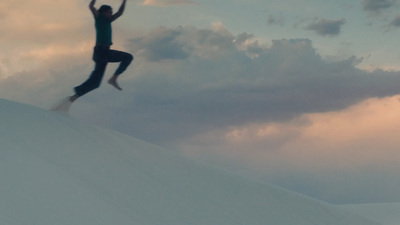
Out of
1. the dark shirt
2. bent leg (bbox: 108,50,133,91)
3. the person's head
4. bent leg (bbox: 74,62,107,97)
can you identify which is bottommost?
bent leg (bbox: 74,62,107,97)

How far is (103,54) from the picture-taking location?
7734 mm

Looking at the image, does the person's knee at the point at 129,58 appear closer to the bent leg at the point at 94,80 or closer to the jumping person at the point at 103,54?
the jumping person at the point at 103,54

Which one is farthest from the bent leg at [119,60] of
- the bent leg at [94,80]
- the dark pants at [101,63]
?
the bent leg at [94,80]

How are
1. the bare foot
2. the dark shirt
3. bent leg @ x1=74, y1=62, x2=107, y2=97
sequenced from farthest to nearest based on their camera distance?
1. the bare foot
2. bent leg @ x1=74, y1=62, x2=107, y2=97
3. the dark shirt

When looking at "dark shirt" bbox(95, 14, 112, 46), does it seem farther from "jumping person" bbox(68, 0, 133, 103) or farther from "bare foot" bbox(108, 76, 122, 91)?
"bare foot" bbox(108, 76, 122, 91)

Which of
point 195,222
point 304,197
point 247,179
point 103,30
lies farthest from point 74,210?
point 304,197

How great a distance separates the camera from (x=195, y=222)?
6301 millimetres

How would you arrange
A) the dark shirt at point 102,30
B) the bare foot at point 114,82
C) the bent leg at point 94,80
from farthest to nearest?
the bare foot at point 114,82 < the bent leg at point 94,80 < the dark shirt at point 102,30

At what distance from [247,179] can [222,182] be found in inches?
28.7

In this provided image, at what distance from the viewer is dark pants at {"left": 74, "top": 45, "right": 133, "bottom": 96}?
25.4 feet

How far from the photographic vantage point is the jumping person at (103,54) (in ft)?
25.3

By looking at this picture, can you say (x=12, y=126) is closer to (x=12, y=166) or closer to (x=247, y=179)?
(x=12, y=166)

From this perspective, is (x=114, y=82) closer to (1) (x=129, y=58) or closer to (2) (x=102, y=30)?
(1) (x=129, y=58)

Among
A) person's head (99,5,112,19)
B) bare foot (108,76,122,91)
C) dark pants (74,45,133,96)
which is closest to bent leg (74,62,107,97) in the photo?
dark pants (74,45,133,96)
